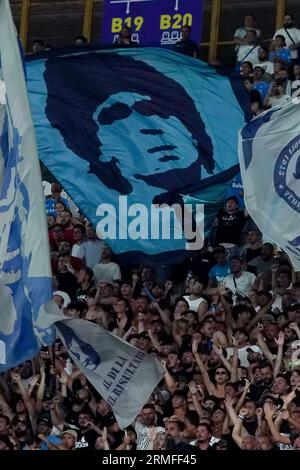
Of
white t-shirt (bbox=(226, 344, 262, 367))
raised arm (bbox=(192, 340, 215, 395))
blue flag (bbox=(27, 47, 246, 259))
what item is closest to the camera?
raised arm (bbox=(192, 340, 215, 395))

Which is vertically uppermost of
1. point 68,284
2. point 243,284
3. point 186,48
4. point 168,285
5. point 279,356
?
point 186,48

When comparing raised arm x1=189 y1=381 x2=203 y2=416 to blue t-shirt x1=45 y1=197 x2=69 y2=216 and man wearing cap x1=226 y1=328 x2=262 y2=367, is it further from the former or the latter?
blue t-shirt x1=45 y1=197 x2=69 y2=216

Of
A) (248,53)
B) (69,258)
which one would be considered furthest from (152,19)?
(69,258)

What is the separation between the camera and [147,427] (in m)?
17.2

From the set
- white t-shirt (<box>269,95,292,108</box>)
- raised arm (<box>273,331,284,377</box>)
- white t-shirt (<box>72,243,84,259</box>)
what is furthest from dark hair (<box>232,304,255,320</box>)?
white t-shirt (<box>269,95,292,108</box>)

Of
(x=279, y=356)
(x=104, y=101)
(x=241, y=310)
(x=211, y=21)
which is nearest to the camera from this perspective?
(x=279, y=356)

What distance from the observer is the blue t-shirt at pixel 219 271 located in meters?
20.0

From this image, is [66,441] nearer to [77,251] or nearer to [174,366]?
[174,366]

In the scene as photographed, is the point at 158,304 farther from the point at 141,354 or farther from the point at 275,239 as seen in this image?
the point at 141,354

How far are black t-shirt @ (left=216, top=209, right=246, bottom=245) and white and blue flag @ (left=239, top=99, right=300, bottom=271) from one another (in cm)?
210

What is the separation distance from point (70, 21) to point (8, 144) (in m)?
14.3

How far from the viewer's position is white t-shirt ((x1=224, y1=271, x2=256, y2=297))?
19672 millimetres

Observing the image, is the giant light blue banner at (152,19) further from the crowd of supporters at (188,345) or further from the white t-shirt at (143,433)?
the white t-shirt at (143,433)

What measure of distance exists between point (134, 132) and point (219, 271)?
199 centimetres
